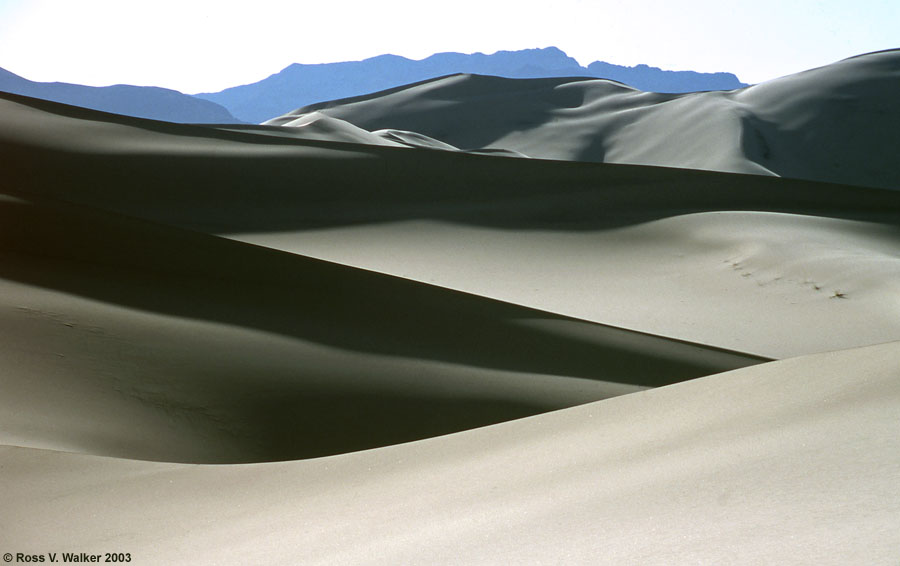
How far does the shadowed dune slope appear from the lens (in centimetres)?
373

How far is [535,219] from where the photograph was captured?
12.4 m

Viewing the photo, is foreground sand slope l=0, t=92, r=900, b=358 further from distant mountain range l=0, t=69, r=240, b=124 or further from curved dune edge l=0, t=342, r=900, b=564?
distant mountain range l=0, t=69, r=240, b=124

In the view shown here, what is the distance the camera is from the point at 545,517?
6.98ft

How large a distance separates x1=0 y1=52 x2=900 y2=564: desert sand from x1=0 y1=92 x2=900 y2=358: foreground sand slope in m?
0.06

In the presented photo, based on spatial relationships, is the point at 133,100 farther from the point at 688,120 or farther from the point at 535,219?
the point at 535,219

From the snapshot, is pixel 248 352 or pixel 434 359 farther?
pixel 434 359

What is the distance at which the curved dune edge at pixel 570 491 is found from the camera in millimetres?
1697

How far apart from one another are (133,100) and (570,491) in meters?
181

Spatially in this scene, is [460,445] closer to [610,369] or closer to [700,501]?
[700,501]

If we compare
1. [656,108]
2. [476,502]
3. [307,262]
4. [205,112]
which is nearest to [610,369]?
[307,262]

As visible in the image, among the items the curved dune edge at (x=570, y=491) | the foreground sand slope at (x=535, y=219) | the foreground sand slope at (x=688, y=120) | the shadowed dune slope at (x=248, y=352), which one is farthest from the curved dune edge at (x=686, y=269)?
the foreground sand slope at (x=688, y=120)

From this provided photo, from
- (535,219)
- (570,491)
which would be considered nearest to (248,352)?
(570,491)

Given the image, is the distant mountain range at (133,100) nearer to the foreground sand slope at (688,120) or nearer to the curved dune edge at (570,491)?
the foreground sand slope at (688,120)

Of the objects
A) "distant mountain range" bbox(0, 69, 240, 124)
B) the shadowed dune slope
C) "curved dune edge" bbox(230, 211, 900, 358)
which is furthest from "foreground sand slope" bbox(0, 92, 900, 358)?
"distant mountain range" bbox(0, 69, 240, 124)
